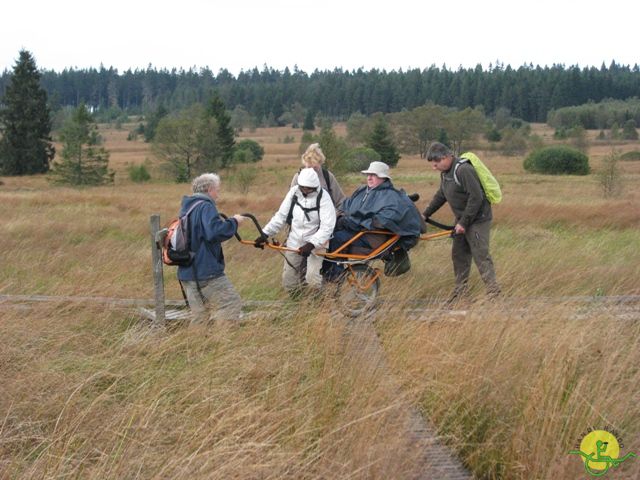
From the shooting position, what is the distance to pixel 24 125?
201 feet

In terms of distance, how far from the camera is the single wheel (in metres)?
6.72

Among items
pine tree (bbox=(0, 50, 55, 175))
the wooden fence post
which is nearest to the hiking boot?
the wooden fence post

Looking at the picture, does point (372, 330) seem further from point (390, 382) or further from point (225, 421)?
point (225, 421)

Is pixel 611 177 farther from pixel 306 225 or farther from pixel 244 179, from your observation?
pixel 306 225

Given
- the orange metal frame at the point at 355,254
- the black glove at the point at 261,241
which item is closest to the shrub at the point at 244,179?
the orange metal frame at the point at 355,254

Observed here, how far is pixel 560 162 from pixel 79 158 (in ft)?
114

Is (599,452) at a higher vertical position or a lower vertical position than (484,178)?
lower

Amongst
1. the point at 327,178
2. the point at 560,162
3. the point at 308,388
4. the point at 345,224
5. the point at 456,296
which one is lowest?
the point at 560,162

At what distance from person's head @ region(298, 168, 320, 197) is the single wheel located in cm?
84

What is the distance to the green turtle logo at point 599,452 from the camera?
3.81 m

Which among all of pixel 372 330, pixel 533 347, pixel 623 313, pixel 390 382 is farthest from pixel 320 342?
pixel 623 313

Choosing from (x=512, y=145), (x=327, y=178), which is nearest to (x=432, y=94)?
(x=512, y=145)

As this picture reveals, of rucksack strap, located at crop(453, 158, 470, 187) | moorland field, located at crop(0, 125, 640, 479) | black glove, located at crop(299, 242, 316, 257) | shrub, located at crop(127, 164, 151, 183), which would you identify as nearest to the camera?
moorland field, located at crop(0, 125, 640, 479)

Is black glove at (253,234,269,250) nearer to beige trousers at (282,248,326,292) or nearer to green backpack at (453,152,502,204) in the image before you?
beige trousers at (282,248,326,292)
